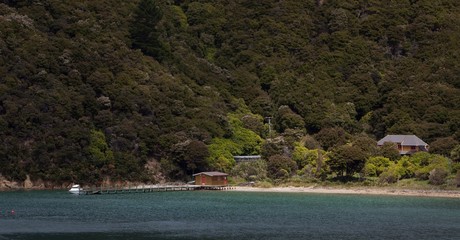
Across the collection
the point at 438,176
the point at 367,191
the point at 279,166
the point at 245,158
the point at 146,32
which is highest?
the point at 146,32

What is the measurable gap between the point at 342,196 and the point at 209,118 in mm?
33463

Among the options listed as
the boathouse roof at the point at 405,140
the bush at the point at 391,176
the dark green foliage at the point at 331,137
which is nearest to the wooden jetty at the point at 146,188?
the dark green foliage at the point at 331,137

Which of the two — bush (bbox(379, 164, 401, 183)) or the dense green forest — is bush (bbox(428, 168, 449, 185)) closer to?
the dense green forest

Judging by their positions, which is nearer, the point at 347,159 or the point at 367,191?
the point at 367,191

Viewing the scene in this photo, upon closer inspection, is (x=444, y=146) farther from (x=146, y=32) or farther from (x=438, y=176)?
(x=146, y=32)

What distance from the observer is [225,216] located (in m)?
93.9

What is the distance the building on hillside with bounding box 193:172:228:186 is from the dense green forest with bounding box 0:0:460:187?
2.59 m

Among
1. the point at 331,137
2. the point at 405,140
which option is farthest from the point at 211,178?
the point at 405,140

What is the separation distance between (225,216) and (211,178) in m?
40.5

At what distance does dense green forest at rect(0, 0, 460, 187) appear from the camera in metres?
130

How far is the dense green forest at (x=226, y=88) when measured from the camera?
Answer: 130 metres

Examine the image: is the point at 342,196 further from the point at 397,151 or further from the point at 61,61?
the point at 61,61

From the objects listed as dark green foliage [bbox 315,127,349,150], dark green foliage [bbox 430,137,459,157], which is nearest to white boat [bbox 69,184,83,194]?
dark green foliage [bbox 315,127,349,150]

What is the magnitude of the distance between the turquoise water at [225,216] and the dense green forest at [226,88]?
10.4 metres
